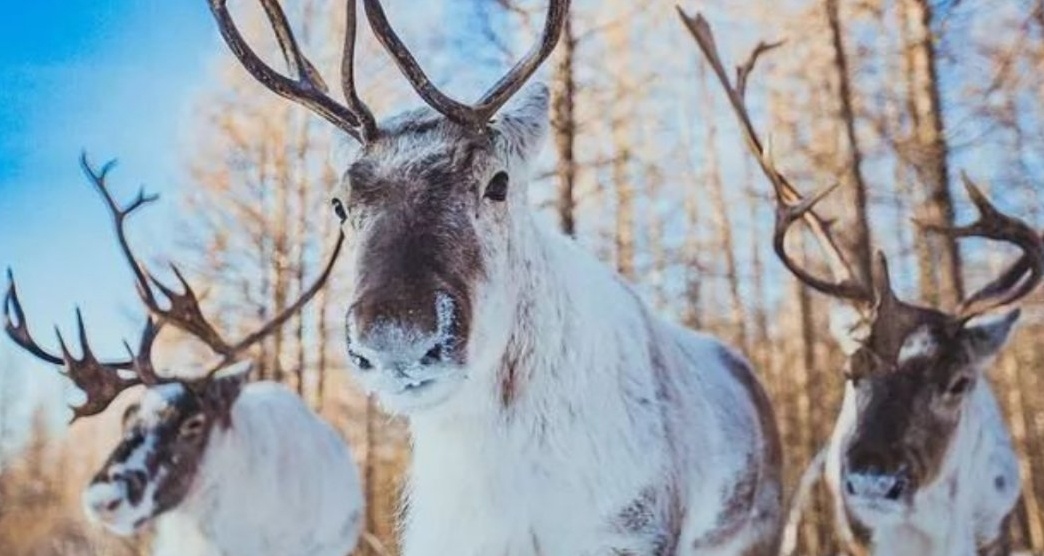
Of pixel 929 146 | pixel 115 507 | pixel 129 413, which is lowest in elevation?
pixel 115 507

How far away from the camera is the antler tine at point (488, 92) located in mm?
3229

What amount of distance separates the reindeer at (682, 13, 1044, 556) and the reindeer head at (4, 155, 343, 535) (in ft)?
9.76

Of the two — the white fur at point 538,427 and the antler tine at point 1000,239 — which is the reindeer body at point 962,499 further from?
the white fur at point 538,427

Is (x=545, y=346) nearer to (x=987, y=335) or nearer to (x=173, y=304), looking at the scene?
(x=987, y=335)

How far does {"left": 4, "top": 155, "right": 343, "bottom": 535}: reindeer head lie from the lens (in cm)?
674

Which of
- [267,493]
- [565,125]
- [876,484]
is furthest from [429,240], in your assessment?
[565,125]

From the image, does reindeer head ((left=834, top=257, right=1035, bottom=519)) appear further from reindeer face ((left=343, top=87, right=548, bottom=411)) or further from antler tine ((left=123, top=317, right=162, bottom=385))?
antler tine ((left=123, top=317, right=162, bottom=385))

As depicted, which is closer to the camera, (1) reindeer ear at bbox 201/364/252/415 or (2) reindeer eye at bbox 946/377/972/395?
(2) reindeer eye at bbox 946/377/972/395

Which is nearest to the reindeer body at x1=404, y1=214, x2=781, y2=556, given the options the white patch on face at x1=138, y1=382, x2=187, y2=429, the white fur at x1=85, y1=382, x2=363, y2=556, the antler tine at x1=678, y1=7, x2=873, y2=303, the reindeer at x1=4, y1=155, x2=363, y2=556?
the antler tine at x1=678, y1=7, x2=873, y2=303

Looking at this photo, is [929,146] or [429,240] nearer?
[429,240]

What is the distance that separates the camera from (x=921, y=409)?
16.1 ft

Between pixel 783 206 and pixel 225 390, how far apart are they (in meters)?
3.93

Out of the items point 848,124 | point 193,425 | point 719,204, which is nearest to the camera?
point 193,425

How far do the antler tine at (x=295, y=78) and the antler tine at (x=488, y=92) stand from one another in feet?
0.39
